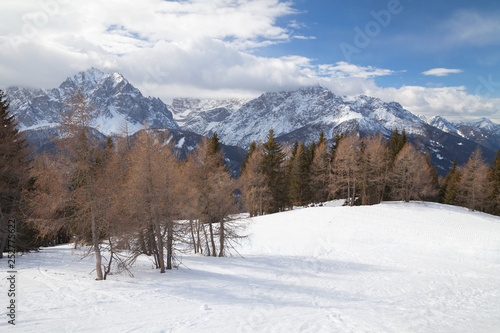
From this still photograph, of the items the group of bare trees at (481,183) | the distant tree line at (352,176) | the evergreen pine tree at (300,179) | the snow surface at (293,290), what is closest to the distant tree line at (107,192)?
the snow surface at (293,290)

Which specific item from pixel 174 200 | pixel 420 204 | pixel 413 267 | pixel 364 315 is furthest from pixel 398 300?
pixel 420 204

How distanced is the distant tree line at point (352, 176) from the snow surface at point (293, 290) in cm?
1563

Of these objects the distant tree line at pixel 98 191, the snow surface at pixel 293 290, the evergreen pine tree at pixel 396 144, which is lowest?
Answer: the snow surface at pixel 293 290

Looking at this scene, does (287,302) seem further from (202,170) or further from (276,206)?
(276,206)

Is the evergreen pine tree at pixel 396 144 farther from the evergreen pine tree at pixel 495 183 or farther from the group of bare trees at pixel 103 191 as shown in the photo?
the group of bare trees at pixel 103 191

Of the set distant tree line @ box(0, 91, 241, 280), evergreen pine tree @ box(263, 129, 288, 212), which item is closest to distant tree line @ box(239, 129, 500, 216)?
evergreen pine tree @ box(263, 129, 288, 212)

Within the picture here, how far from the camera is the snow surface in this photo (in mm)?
9508

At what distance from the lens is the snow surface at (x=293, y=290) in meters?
9.51

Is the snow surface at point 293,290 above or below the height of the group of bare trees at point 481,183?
below

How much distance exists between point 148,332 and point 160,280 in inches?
262

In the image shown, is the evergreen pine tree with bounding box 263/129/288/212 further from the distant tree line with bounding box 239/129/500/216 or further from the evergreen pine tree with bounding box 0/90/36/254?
the evergreen pine tree with bounding box 0/90/36/254

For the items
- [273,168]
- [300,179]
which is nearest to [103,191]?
[273,168]

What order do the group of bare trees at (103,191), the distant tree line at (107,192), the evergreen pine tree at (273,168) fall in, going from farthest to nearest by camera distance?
the evergreen pine tree at (273,168) < the distant tree line at (107,192) < the group of bare trees at (103,191)

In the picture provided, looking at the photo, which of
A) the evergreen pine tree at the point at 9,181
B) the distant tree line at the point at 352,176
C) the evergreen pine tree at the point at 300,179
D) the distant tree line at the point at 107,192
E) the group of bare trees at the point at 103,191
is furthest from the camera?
the evergreen pine tree at the point at 300,179
